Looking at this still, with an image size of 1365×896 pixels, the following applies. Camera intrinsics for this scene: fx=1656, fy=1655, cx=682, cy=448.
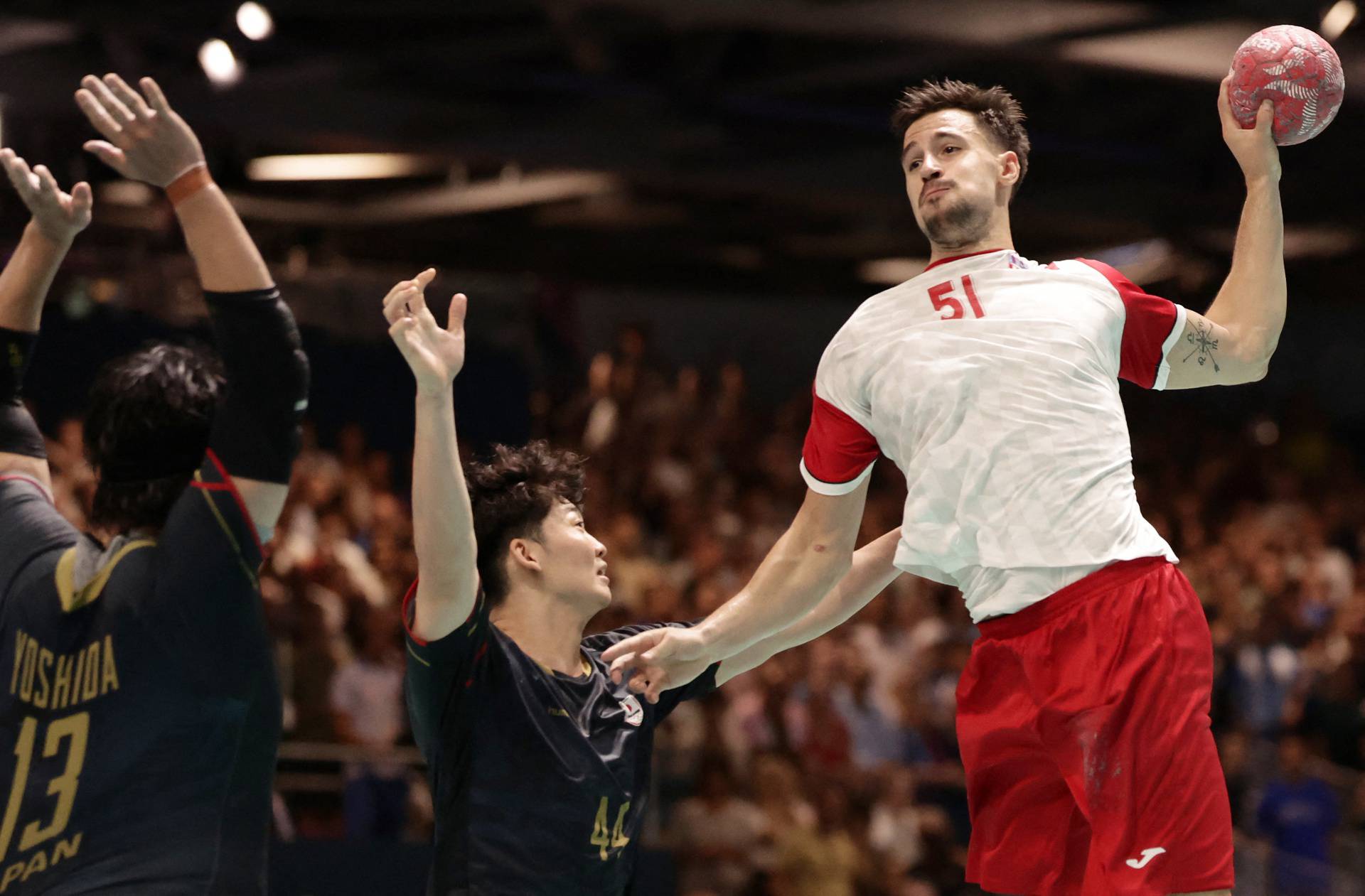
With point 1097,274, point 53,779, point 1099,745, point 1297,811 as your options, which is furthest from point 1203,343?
point 1297,811

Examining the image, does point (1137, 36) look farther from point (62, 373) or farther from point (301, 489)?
point (62, 373)

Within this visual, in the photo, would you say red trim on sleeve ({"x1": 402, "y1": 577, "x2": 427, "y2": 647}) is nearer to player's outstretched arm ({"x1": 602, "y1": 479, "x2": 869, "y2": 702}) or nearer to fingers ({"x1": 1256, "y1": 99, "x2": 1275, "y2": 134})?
player's outstretched arm ({"x1": 602, "y1": 479, "x2": 869, "y2": 702})

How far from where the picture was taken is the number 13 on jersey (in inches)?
157

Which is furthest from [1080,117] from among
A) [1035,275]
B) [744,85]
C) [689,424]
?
[1035,275]

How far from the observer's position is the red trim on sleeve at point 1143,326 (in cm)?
404

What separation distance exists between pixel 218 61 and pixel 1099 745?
35.4ft

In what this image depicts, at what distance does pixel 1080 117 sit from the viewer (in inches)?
647

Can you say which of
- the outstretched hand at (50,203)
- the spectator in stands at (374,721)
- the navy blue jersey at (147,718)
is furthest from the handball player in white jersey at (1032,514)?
the spectator in stands at (374,721)

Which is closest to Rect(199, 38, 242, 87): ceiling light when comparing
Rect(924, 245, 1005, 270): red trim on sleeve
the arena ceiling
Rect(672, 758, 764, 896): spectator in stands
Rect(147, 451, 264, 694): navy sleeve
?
the arena ceiling

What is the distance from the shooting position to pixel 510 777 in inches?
150

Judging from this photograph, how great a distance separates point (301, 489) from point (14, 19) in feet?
15.2

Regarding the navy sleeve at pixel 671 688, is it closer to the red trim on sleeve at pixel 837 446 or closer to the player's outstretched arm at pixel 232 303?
the red trim on sleeve at pixel 837 446

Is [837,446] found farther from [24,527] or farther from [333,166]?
[333,166]

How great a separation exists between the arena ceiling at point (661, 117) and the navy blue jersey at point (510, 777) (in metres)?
8.97
